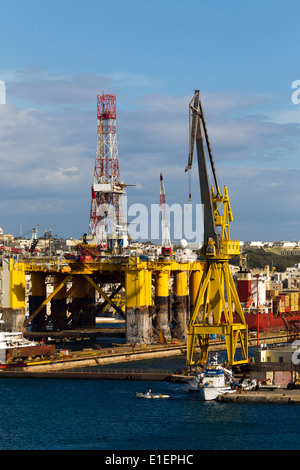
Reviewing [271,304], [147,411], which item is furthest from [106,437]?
[271,304]

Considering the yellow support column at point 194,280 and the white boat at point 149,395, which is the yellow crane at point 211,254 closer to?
the white boat at point 149,395

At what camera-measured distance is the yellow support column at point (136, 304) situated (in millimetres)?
109438

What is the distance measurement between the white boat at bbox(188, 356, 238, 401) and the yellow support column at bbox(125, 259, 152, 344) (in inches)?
1167

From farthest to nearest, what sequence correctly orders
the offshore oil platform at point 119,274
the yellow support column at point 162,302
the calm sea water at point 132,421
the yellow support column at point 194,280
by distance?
the yellow support column at point 194,280
the yellow support column at point 162,302
the offshore oil platform at point 119,274
the calm sea water at point 132,421

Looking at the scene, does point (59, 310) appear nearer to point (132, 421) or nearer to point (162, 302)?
point (162, 302)

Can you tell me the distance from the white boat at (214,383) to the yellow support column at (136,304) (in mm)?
29630

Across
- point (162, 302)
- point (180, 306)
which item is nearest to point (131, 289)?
point (162, 302)

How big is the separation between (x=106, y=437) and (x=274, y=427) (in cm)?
1236

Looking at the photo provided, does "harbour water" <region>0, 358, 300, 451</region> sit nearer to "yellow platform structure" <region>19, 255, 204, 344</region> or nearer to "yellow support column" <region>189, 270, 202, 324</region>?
"yellow platform structure" <region>19, 255, 204, 344</region>

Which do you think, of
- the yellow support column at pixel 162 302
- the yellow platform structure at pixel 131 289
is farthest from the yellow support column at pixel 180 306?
the yellow support column at pixel 162 302
